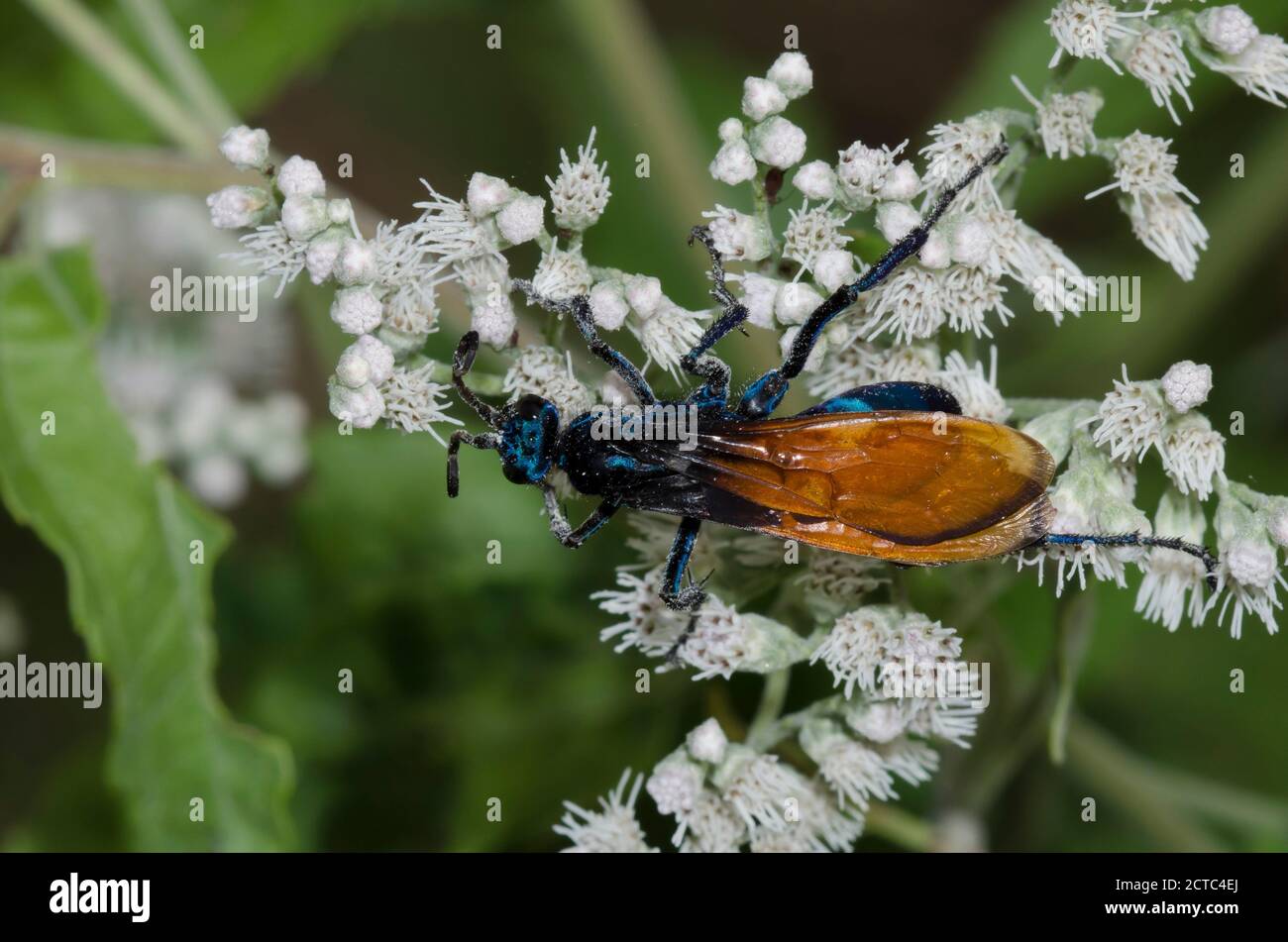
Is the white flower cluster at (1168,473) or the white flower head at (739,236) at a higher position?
the white flower head at (739,236)

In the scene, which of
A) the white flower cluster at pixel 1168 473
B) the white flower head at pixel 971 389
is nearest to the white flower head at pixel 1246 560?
the white flower cluster at pixel 1168 473

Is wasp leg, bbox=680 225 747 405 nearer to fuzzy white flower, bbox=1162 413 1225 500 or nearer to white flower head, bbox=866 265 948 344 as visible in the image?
white flower head, bbox=866 265 948 344

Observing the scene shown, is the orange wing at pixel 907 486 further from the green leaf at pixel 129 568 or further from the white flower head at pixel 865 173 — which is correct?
the green leaf at pixel 129 568

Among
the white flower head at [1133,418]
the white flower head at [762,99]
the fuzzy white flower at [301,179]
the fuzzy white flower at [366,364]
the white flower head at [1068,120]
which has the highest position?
the white flower head at [762,99]

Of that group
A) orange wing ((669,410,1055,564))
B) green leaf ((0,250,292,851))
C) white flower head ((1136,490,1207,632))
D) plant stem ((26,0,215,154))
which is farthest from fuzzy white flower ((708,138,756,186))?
plant stem ((26,0,215,154))
